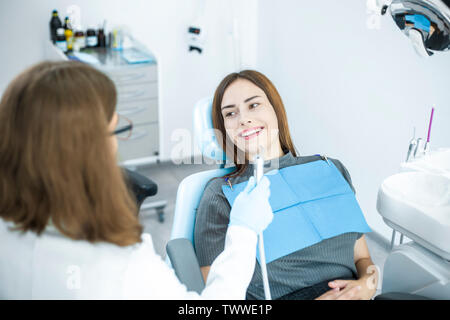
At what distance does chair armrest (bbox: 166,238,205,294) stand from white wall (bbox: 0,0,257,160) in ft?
6.01

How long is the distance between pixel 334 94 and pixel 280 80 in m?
0.61

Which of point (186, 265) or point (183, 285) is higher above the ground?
point (183, 285)

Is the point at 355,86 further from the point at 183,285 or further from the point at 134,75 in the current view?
the point at 183,285

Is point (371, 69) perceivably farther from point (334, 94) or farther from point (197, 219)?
point (197, 219)

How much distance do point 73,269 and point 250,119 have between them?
94 cm

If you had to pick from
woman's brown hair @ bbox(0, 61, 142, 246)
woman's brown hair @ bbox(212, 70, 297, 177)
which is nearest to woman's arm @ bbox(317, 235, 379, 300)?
woman's brown hair @ bbox(212, 70, 297, 177)

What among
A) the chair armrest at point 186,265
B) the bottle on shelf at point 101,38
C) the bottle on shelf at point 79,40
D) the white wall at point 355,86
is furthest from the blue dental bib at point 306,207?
the bottle on shelf at point 101,38

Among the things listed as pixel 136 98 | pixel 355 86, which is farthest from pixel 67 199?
pixel 136 98

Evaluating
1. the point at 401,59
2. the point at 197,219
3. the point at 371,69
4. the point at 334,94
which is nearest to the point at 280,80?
the point at 334,94

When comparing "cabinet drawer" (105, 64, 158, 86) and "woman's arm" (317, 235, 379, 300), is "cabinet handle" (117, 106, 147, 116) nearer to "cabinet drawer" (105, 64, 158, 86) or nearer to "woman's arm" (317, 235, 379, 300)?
"cabinet drawer" (105, 64, 158, 86)

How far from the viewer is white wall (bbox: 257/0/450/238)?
2229 millimetres

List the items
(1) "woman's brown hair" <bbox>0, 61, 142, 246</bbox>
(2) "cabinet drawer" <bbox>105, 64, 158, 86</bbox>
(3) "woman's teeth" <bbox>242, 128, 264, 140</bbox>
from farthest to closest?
(2) "cabinet drawer" <bbox>105, 64, 158, 86</bbox> < (3) "woman's teeth" <bbox>242, 128, 264, 140</bbox> < (1) "woman's brown hair" <bbox>0, 61, 142, 246</bbox>

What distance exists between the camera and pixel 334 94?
275cm

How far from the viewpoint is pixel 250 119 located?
5.55 feet
